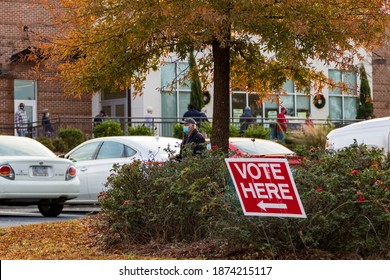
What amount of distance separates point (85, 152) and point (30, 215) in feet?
5.40

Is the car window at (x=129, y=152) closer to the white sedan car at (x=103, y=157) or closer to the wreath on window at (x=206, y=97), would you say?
the white sedan car at (x=103, y=157)

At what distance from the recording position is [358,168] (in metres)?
10.3

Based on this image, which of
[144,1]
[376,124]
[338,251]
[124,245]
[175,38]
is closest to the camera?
[338,251]

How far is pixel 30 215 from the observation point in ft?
60.8

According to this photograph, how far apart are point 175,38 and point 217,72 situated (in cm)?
80

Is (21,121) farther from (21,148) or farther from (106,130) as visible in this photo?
(21,148)

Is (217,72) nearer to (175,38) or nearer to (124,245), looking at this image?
(175,38)

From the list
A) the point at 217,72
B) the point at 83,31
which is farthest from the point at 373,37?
the point at 83,31

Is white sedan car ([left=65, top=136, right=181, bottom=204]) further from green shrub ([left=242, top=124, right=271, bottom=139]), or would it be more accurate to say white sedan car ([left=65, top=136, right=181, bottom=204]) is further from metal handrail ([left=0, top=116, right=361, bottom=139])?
metal handrail ([left=0, top=116, right=361, bottom=139])

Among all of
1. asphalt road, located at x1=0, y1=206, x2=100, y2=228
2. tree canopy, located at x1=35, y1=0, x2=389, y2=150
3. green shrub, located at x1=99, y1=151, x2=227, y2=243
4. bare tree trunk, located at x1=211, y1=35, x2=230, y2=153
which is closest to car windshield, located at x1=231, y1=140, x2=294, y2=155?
asphalt road, located at x1=0, y1=206, x2=100, y2=228

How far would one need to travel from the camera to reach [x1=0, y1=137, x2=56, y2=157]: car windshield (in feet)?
57.5

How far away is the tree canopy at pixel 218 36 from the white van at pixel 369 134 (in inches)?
46.4

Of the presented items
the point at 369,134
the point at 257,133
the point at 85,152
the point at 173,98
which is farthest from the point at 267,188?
the point at 173,98

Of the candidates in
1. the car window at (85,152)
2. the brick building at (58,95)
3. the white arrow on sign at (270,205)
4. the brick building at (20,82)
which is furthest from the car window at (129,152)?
the brick building at (20,82)
